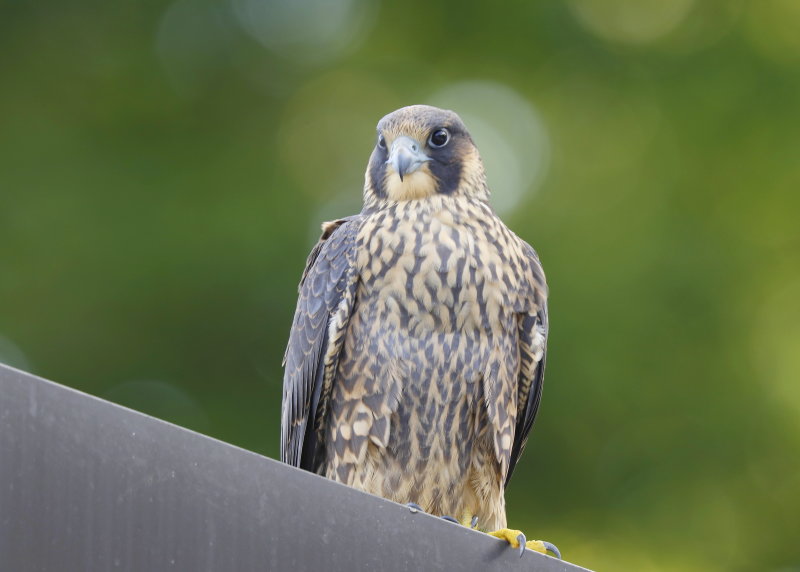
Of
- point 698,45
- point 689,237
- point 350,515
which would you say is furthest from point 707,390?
point 350,515

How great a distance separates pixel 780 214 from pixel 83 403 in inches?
180

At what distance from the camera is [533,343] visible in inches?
135

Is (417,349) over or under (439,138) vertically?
under

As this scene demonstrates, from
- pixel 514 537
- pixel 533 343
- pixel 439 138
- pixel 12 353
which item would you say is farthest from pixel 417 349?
pixel 12 353

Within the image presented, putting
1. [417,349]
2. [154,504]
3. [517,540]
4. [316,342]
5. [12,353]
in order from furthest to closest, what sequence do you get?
[12,353]
[316,342]
[417,349]
[517,540]
[154,504]

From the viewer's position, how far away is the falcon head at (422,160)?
3.49 meters

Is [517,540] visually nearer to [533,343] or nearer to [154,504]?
[154,504]

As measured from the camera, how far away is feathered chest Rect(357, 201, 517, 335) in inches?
128

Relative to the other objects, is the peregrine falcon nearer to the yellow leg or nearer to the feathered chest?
the feathered chest

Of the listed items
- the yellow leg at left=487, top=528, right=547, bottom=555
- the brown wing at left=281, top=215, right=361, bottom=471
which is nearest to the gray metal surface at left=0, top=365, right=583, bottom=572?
the yellow leg at left=487, top=528, right=547, bottom=555

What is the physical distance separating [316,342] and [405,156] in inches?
22.3

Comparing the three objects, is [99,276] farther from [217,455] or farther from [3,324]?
[217,455]

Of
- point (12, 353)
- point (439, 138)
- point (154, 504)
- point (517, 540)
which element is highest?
point (439, 138)

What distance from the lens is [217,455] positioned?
5.37 feet
